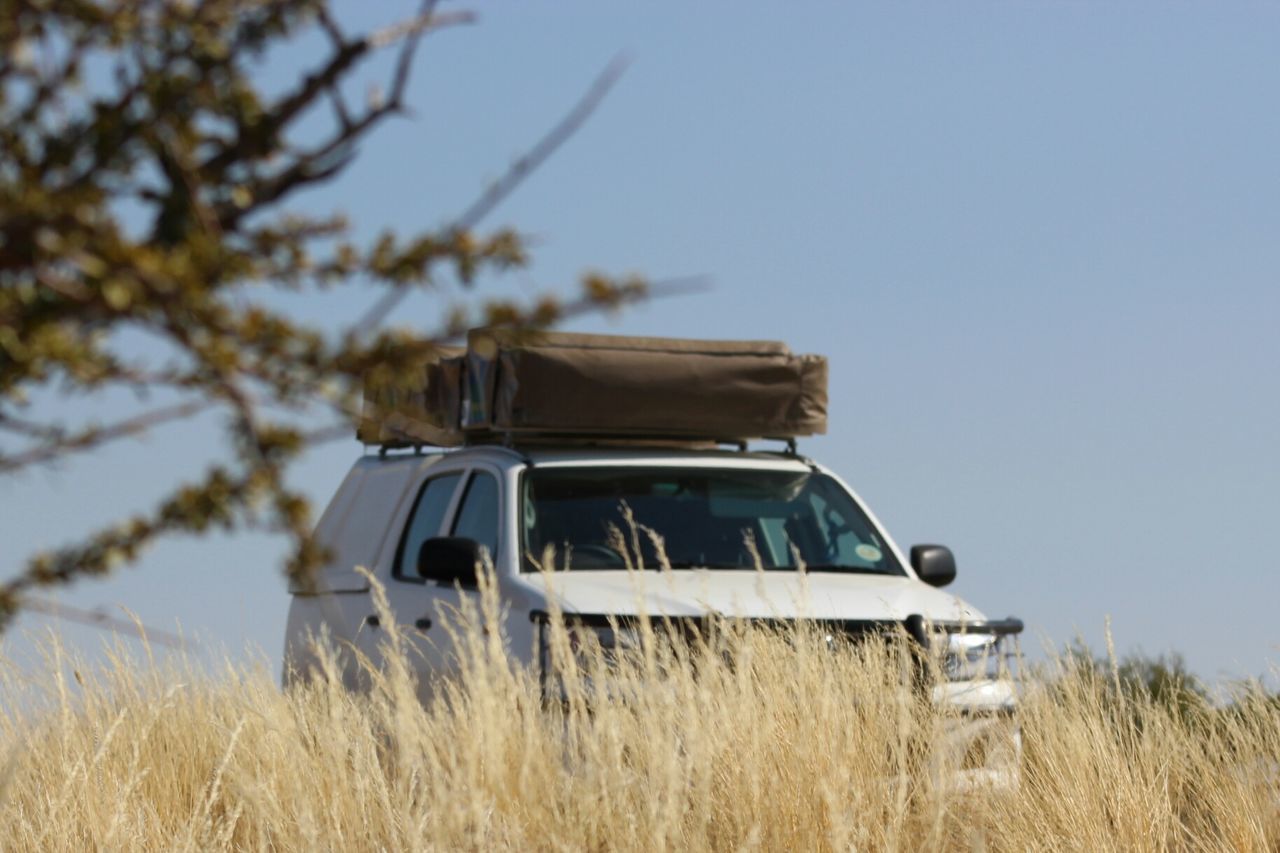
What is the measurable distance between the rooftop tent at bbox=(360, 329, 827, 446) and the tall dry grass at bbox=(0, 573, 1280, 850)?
1.58 metres

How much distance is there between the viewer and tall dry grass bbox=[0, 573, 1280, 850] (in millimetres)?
5074

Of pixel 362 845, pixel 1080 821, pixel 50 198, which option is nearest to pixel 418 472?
pixel 362 845

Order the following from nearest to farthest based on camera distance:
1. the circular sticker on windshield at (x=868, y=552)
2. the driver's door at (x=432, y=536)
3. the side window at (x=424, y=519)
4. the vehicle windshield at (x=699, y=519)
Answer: the driver's door at (x=432, y=536) → the vehicle windshield at (x=699, y=519) → the circular sticker on windshield at (x=868, y=552) → the side window at (x=424, y=519)

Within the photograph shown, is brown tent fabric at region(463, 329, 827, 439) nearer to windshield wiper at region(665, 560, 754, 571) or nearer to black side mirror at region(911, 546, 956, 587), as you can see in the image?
windshield wiper at region(665, 560, 754, 571)

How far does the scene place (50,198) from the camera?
7.50 ft

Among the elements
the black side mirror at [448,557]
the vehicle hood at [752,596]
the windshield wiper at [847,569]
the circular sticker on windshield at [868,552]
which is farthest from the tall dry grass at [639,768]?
the circular sticker on windshield at [868,552]

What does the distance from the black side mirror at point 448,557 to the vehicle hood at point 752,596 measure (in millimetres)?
350

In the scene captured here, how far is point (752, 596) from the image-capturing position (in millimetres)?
7676

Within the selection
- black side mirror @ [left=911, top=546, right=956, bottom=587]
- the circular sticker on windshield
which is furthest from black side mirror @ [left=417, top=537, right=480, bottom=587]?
black side mirror @ [left=911, top=546, right=956, bottom=587]

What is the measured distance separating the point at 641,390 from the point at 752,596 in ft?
5.38

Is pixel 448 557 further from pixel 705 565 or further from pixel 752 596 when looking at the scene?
pixel 705 565

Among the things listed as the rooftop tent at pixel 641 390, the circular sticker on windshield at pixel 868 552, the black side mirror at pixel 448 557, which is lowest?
the circular sticker on windshield at pixel 868 552

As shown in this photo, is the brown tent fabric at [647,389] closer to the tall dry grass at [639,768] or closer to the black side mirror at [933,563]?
the black side mirror at [933,563]

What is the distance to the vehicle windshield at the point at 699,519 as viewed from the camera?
8.46 m
